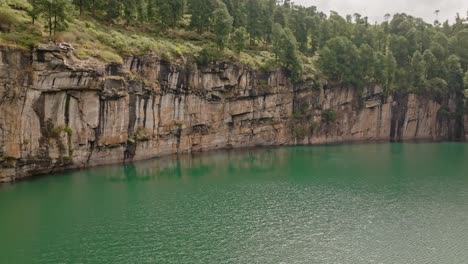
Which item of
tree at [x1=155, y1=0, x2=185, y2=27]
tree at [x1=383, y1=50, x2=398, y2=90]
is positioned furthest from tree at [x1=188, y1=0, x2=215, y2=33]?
tree at [x1=383, y1=50, x2=398, y2=90]

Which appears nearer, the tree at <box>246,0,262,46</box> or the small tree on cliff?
the small tree on cliff

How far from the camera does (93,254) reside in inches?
1180

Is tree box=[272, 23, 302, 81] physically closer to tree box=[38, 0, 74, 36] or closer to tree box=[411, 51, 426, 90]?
tree box=[411, 51, 426, 90]

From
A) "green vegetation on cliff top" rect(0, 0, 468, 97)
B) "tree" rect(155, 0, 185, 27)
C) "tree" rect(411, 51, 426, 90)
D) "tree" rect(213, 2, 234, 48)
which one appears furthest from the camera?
"tree" rect(411, 51, 426, 90)

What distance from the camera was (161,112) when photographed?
67750 millimetres

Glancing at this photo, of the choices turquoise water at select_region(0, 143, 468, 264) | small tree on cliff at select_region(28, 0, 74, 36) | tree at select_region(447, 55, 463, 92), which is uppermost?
small tree on cliff at select_region(28, 0, 74, 36)

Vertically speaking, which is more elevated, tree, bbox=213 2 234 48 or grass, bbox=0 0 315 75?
tree, bbox=213 2 234 48

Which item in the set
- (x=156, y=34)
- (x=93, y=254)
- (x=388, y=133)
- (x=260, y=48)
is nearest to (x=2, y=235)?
(x=93, y=254)

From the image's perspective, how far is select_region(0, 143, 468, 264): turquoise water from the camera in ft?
101

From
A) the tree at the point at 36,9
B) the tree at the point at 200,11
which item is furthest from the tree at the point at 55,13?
the tree at the point at 200,11

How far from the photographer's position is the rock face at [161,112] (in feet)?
159

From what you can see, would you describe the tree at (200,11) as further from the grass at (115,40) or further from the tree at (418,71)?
the tree at (418,71)

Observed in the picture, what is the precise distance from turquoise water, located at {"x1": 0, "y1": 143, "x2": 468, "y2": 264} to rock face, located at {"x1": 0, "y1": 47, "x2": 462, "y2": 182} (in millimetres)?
3724

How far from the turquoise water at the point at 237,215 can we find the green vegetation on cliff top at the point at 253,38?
58.0ft
